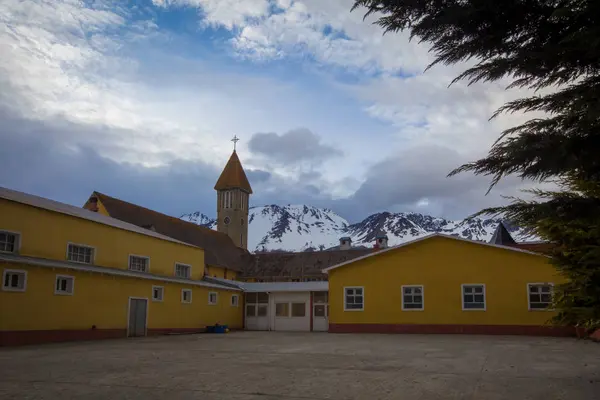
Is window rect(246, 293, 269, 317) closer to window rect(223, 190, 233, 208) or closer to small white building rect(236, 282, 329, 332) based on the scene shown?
small white building rect(236, 282, 329, 332)

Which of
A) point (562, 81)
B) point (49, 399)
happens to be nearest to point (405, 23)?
point (562, 81)

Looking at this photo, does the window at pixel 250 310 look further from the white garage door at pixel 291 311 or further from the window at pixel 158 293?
the window at pixel 158 293

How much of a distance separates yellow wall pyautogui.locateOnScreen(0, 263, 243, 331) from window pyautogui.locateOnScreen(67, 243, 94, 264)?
130 centimetres

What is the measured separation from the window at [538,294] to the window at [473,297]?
6.77ft

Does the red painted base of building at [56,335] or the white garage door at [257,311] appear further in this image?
the white garage door at [257,311]

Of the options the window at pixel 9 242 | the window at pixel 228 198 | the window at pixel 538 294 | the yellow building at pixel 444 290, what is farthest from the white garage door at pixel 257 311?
the window at pixel 228 198

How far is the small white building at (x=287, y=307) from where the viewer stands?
30750 mm

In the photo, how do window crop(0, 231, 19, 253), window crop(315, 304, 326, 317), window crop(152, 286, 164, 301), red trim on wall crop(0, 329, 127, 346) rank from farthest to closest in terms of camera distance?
window crop(315, 304, 326, 317), window crop(152, 286, 164, 301), window crop(0, 231, 19, 253), red trim on wall crop(0, 329, 127, 346)

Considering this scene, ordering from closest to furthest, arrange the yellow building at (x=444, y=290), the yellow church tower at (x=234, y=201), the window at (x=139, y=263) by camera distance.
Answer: the yellow building at (x=444, y=290) → the window at (x=139, y=263) → the yellow church tower at (x=234, y=201)

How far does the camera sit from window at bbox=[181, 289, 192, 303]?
2664 centimetres

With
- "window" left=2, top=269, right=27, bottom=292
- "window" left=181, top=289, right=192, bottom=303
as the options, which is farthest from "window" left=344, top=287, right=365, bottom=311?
"window" left=2, top=269, right=27, bottom=292

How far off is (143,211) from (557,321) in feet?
120

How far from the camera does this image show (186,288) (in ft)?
88.6

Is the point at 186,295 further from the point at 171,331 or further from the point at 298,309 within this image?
the point at 298,309
